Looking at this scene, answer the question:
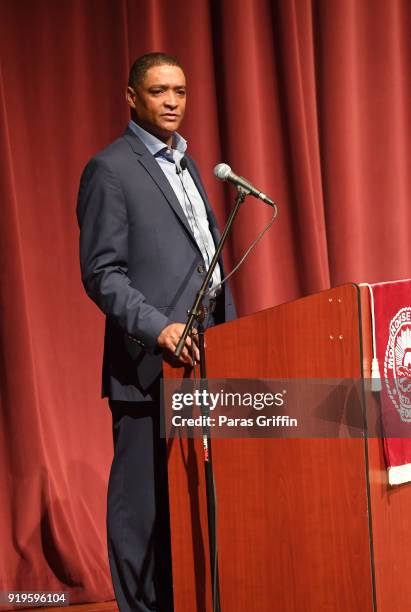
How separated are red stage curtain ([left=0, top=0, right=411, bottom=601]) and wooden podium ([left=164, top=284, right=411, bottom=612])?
109cm

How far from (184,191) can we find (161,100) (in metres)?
0.21

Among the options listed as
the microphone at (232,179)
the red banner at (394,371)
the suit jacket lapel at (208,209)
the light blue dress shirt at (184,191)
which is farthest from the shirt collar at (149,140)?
the red banner at (394,371)

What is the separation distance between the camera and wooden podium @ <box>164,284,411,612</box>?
1.46m

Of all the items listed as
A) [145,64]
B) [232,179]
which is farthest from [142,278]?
[145,64]

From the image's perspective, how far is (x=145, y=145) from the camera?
2.03m

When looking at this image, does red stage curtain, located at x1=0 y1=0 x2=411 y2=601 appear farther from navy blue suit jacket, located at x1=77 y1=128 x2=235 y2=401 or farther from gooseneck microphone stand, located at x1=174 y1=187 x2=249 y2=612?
gooseneck microphone stand, located at x1=174 y1=187 x2=249 y2=612

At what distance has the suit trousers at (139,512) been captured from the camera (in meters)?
1.96

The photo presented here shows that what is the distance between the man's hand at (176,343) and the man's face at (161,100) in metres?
0.53

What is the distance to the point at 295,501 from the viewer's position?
62.9 inches

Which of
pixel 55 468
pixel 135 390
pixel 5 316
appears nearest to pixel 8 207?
pixel 5 316

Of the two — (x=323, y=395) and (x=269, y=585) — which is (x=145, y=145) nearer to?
(x=323, y=395)

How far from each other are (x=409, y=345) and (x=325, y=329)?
26 cm

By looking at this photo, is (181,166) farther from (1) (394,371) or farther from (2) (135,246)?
(1) (394,371)

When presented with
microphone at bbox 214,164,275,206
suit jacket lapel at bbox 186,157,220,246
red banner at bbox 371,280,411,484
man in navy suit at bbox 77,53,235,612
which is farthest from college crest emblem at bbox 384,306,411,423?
suit jacket lapel at bbox 186,157,220,246
